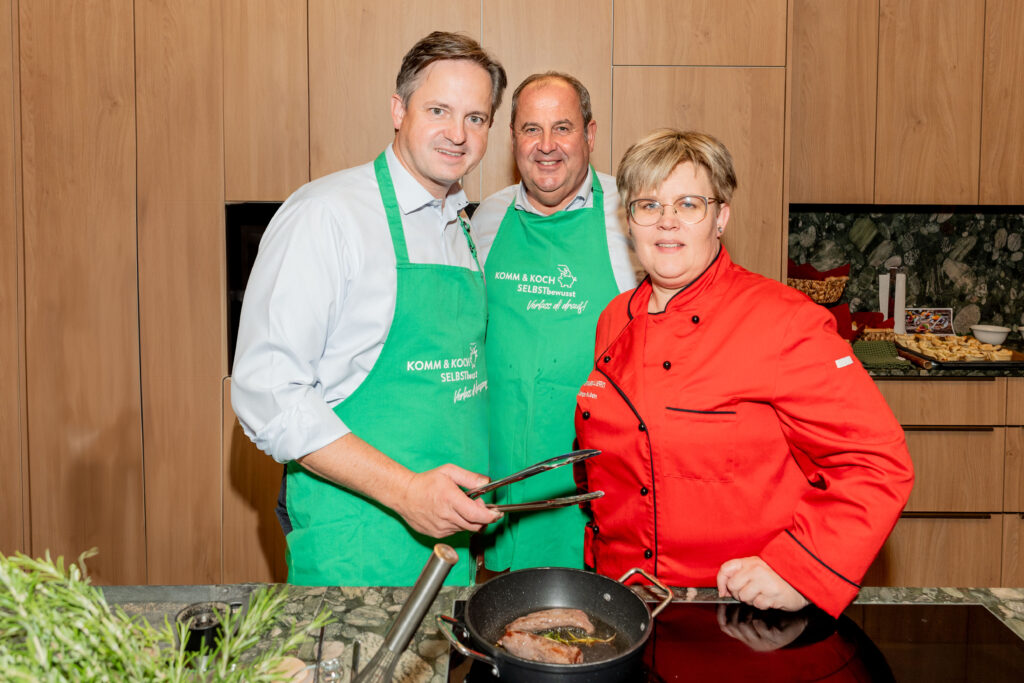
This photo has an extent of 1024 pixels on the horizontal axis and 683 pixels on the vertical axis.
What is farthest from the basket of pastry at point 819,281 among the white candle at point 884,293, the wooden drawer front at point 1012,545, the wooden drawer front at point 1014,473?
the wooden drawer front at point 1012,545

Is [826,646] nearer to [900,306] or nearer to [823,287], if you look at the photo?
[823,287]

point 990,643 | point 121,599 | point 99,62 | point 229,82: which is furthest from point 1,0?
point 990,643

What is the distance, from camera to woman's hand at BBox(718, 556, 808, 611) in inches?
41.4

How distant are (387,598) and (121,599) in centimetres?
34

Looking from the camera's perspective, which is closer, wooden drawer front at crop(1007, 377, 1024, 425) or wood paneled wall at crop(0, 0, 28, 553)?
wood paneled wall at crop(0, 0, 28, 553)

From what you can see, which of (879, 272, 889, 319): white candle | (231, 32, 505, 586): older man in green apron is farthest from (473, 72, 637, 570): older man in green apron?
(879, 272, 889, 319): white candle

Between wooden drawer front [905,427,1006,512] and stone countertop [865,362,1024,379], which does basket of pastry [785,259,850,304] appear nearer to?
stone countertop [865,362,1024,379]

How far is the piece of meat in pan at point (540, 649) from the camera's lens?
34.4 inches

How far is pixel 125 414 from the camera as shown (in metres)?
2.88

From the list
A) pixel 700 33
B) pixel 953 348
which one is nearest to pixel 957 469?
pixel 953 348

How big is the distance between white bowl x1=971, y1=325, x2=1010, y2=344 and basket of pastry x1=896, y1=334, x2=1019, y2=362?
0.03 meters

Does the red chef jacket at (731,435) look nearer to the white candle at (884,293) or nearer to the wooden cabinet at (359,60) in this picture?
the wooden cabinet at (359,60)

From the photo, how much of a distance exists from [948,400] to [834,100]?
127cm

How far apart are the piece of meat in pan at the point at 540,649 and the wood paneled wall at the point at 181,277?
2.23 m
